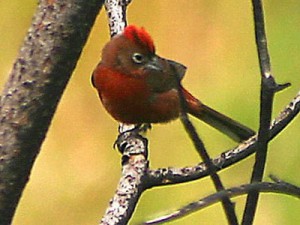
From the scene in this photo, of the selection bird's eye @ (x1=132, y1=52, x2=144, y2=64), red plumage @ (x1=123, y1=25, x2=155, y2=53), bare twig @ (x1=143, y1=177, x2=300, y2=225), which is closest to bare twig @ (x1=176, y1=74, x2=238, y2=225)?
bare twig @ (x1=143, y1=177, x2=300, y2=225)

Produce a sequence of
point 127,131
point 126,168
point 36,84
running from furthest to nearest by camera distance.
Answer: point 127,131 < point 126,168 < point 36,84

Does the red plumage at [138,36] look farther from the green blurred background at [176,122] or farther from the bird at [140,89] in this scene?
the green blurred background at [176,122]

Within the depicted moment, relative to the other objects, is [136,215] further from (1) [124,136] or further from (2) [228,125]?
(1) [124,136]

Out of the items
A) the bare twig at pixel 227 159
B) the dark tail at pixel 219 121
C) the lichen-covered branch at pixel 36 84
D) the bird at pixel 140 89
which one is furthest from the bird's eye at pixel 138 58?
the lichen-covered branch at pixel 36 84

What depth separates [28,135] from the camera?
101cm

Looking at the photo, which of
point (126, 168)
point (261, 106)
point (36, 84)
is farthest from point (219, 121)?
point (261, 106)

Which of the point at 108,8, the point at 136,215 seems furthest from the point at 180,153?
the point at 108,8

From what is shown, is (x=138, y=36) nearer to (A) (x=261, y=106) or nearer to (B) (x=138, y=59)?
(B) (x=138, y=59)

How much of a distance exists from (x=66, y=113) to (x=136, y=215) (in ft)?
2.36

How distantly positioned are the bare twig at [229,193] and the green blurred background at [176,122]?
2.58m

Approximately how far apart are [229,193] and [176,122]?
310 cm

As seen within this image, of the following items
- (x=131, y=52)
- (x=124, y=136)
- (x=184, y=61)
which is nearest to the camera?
(x=124, y=136)

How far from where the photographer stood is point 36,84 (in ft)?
3.24

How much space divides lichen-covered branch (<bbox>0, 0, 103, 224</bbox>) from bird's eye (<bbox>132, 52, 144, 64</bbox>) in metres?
1.39
